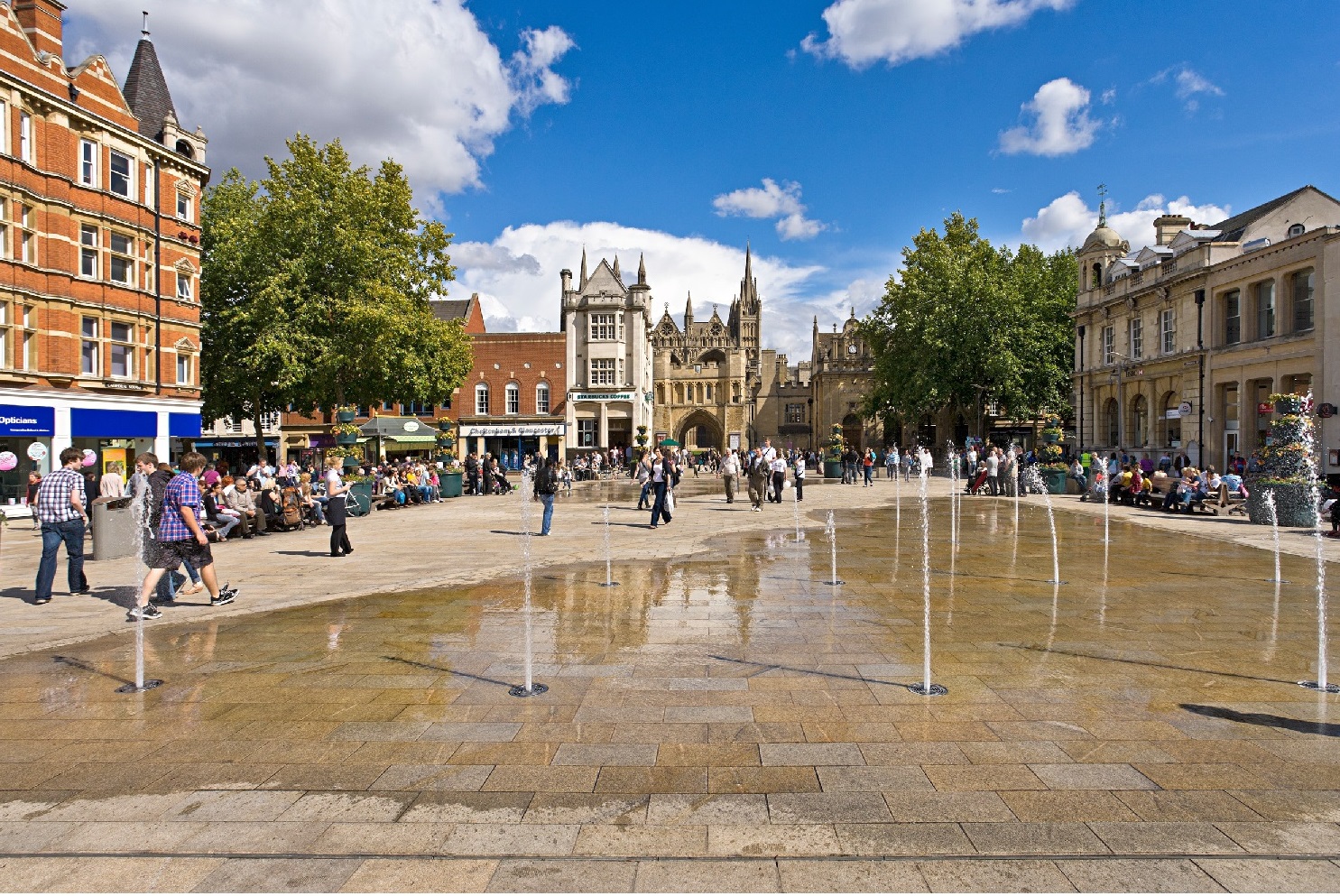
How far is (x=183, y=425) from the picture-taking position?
27.2 meters

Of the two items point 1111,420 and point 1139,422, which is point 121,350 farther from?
point 1111,420

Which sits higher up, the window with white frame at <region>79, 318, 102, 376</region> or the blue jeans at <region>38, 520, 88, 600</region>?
Answer: the window with white frame at <region>79, 318, 102, 376</region>

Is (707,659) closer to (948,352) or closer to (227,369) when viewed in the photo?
(227,369)

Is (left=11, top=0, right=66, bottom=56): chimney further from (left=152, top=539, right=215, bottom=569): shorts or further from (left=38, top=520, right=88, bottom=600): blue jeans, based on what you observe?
(left=152, top=539, right=215, bottom=569): shorts

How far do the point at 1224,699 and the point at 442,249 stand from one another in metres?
30.9

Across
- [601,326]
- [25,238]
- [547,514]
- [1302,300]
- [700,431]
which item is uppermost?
[601,326]

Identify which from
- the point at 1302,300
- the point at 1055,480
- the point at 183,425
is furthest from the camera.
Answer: the point at 183,425

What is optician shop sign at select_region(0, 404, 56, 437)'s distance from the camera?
66.9 ft

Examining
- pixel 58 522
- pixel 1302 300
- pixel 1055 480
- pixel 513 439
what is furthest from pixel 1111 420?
pixel 58 522

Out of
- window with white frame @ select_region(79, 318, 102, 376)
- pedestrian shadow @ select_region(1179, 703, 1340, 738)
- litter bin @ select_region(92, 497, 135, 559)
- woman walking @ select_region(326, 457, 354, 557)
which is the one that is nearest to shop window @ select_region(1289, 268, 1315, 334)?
pedestrian shadow @ select_region(1179, 703, 1340, 738)

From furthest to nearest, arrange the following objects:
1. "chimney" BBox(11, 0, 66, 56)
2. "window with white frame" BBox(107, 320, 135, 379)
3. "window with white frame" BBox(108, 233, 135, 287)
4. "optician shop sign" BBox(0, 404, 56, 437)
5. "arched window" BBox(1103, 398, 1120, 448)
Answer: "arched window" BBox(1103, 398, 1120, 448), "window with white frame" BBox(108, 233, 135, 287), "window with white frame" BBox(107, 320, 135, 379), "chimney" BBox(11, 0, 66, 56), "optician shop sign" BBox(0, 404, 56, 437)

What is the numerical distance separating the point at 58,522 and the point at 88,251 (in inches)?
775

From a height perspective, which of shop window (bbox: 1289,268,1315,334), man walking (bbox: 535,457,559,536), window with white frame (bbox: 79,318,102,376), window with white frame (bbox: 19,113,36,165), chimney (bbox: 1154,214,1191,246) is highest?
chimney (bbox: 1154,214,1191,246)

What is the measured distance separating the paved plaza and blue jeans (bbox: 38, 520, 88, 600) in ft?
1.33
